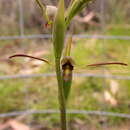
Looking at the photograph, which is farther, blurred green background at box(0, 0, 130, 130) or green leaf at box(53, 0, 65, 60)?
blurred green background at box(0, 0, 130, 130)

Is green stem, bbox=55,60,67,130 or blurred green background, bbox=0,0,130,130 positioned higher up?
green stem, bbox=55,60,67,130

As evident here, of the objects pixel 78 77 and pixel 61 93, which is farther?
pixel 78 77

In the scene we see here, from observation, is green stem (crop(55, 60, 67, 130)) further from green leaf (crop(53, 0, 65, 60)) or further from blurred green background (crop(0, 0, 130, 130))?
blurred green background (crop(0, 0, 130, 130))

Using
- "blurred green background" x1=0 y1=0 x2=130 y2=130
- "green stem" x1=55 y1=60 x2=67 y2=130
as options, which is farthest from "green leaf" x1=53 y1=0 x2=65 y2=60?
"blurred green background" x1=0 y1=0 x2=130 y2=130

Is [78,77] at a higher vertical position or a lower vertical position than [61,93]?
lower

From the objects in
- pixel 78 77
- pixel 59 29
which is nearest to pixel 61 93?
pixel 59 29

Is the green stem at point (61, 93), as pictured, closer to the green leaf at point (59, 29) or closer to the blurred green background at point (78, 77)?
the green leaf at point (59, 29)

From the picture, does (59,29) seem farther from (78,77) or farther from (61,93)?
(78,77)

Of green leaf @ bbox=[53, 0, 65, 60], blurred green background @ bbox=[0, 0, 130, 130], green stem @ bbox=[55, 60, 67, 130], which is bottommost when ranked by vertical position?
blurred green background @ bbox=[0, 0, 130, 130]

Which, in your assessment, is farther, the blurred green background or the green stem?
the blurred green background

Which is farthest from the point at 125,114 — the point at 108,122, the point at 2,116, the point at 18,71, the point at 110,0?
the point at 110,0

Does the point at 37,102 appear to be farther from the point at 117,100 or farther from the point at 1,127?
the point at 117,100
